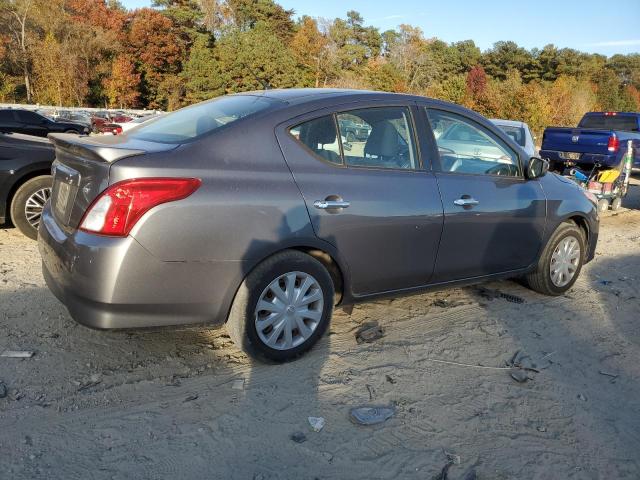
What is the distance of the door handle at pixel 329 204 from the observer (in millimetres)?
3496

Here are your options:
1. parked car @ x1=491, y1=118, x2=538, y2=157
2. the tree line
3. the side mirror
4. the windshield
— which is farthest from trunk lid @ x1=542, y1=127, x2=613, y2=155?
the tree line

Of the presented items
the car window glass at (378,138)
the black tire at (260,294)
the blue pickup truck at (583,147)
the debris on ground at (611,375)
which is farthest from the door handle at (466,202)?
the blue pickup truck at (583,147)

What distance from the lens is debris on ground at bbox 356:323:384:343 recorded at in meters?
4.09

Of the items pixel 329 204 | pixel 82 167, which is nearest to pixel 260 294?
pixel 329 204

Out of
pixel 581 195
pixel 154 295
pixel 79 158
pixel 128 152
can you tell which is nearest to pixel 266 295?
pixel 154 295

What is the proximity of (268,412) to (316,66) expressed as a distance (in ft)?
190

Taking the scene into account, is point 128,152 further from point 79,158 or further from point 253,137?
point 253,137

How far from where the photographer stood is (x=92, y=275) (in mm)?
2988

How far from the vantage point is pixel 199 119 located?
3.80 meters

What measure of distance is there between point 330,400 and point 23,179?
455cm

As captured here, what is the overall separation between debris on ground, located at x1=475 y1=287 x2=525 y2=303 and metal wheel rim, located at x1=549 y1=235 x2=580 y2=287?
37cm

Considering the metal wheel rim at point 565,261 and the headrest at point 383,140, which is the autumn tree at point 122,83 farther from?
the headrest at point 383,140

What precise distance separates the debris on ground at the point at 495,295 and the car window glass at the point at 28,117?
16888 mm

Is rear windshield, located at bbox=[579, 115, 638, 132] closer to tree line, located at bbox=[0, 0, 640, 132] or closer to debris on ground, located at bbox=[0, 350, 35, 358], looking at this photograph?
debris on ground, located at bbox=[0, 350, 35, 358]
